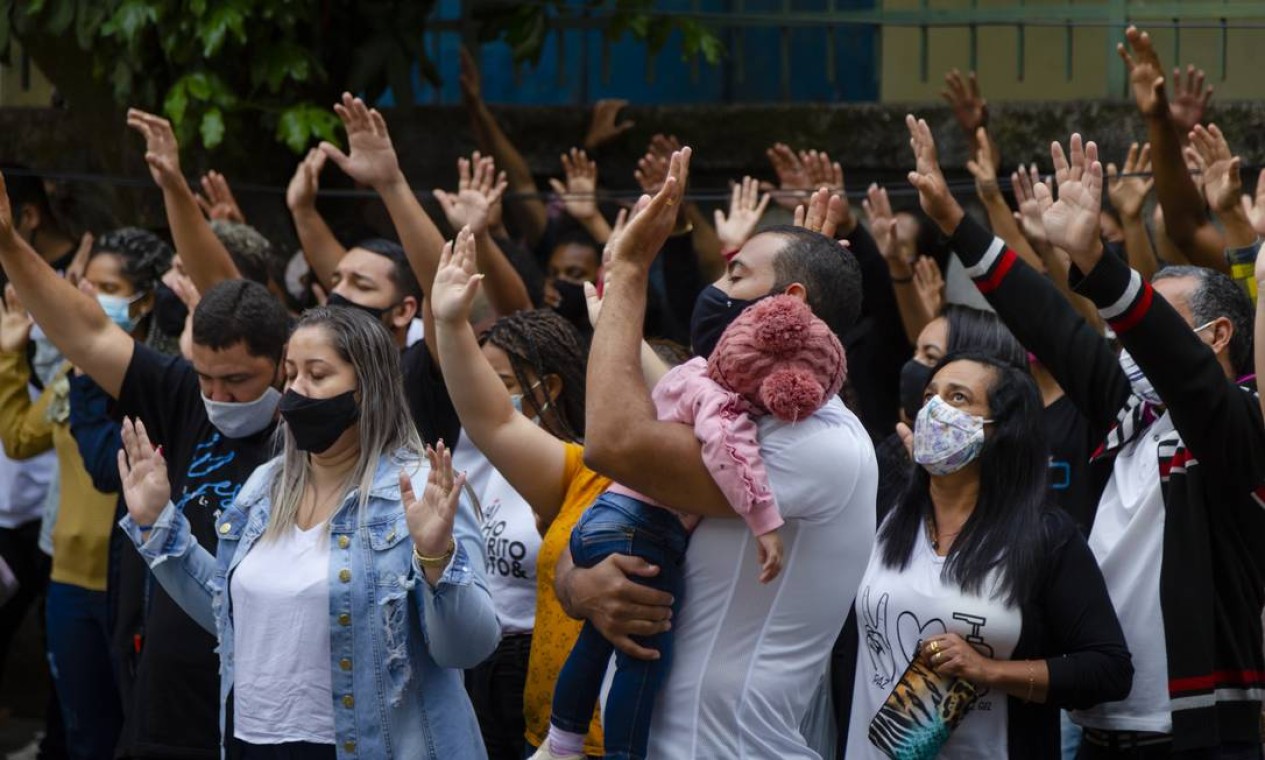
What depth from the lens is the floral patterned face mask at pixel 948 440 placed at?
445cm

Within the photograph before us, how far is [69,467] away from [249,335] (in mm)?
1840

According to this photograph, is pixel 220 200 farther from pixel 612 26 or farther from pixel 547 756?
pixel 547 756

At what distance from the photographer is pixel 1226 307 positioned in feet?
15.3

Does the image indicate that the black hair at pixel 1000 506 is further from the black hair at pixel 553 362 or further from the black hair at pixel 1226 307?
the black hair at pixel 553 362

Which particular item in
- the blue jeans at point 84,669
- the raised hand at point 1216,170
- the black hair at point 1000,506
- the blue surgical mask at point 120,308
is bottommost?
the blue jeans at point 84,669

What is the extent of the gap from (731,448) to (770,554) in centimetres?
20

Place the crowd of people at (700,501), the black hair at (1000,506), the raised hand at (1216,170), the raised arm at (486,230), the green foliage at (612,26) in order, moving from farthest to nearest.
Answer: the green foliage at (612,26) < the raised arm at (486,230) < the raised hand at (1216,170) < the black hair at (1000,506) < the crowd of people at (700,501)

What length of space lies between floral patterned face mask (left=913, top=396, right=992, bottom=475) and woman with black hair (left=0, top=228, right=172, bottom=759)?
293 cm

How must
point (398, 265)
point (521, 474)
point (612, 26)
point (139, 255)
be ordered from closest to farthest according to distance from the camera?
point (521, 474) < point (398, 265) < point (139, 255) < point (612, 26)

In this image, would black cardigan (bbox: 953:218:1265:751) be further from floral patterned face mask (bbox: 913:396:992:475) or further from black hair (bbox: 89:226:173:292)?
black hair (bbox: 89:226:173:292)

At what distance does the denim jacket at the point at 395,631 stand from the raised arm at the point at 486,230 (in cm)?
176

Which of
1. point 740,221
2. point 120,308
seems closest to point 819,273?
point 740,221

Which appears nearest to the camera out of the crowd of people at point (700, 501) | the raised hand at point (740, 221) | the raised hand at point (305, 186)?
the crowd of people at point (700, 501)

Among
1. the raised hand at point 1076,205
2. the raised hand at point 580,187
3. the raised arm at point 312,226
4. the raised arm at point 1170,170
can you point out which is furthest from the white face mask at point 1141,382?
the raised arm at point 312,226
